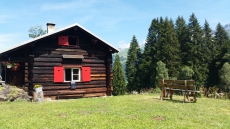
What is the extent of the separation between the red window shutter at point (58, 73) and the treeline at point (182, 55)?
108ft

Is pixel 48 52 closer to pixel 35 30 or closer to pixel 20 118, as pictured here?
pixel 20 118

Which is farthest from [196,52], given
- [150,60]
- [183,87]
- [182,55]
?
[183,87]

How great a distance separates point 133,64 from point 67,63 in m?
48.5

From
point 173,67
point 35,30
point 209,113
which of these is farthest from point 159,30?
point 209,113

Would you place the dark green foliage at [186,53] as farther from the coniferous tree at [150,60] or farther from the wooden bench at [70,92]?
the wooden bench at [70,92]

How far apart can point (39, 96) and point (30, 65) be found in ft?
9.60

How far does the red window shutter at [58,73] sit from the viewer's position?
17736mm

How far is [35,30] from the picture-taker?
192 feet

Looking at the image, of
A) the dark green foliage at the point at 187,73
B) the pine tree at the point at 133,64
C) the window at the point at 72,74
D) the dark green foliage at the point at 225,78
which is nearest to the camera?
the window at the point at 72,74

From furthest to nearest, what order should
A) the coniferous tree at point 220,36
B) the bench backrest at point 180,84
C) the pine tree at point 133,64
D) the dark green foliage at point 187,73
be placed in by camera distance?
the pine tree at point 133,64 < the coniferous tree at point 220,36 < the dark green foliage at point 187,73 < the bench backrest at point 180,84

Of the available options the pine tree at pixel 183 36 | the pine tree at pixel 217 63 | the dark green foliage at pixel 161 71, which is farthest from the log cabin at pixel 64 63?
the pine tree at pixel 183 36

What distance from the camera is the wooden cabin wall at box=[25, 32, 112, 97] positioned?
17234 millimetres

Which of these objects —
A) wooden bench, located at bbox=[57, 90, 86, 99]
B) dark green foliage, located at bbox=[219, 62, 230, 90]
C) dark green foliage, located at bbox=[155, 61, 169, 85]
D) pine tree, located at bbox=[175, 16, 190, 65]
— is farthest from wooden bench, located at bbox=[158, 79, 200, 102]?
pine tree, located at bbox=[175, 16, 190, 65]

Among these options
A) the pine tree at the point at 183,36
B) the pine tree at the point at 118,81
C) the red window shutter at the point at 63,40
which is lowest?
the pine tree at the point at 118,81
